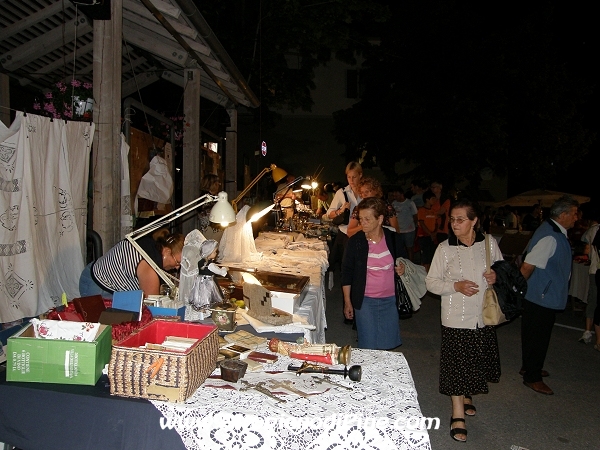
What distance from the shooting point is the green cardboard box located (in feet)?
7.63

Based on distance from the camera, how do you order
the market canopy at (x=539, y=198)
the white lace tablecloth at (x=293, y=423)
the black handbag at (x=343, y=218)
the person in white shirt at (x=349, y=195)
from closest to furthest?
the white lace tablecloth at (x=293, y=423), the person in white shirt at (x=349, y=195), the black handbag at (x=343, y=218), the market canopy at (x=539, y=198)

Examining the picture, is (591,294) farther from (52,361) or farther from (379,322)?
(52,361)

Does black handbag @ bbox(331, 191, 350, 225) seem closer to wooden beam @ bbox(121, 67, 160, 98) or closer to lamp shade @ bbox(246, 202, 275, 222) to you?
lamp shade @ bbox(246, 202, 275, 222)

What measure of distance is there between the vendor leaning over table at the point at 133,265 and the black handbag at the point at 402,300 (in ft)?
5.99

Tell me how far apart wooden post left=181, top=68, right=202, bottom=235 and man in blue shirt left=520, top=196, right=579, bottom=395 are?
4893mm

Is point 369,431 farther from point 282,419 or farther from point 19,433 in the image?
point 19,433

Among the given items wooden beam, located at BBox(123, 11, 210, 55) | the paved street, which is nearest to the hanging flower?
wooden beam, located at BBox(123, 11, 210, 55)

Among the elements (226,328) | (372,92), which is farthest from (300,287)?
(372,92)

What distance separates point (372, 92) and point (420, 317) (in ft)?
54.6

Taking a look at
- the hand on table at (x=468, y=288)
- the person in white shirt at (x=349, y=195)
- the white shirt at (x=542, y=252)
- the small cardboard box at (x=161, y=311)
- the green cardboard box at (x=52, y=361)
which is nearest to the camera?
the green cardboard box at (x=52, y=361)

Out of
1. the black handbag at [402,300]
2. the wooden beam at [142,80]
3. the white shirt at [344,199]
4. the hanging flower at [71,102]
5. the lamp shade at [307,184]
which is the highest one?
the wooden beam at [142,80]

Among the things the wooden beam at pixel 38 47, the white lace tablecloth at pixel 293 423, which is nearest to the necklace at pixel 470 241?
the white lace tablecloth at pixel 293 423

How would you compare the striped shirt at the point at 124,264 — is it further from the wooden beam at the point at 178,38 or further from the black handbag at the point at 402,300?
the wooden beam at the point at 178,38

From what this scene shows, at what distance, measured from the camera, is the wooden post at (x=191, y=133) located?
25.1 feet
